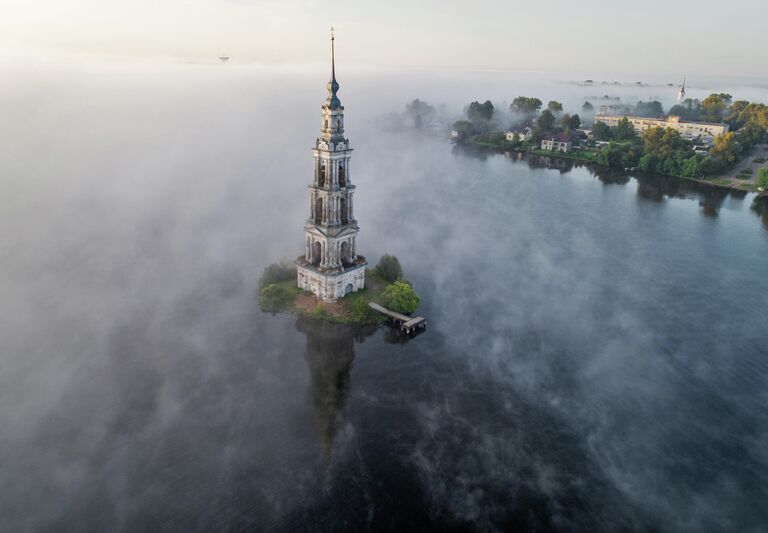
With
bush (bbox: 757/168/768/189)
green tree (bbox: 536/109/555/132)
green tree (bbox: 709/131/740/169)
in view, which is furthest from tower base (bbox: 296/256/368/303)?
green tree (bbox: 536/109/555/132)

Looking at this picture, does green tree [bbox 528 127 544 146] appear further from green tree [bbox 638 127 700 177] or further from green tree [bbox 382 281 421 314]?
green tree [bbox 382 281 421 314]

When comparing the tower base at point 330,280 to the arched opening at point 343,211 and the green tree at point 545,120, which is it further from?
the green tree at point 545,120

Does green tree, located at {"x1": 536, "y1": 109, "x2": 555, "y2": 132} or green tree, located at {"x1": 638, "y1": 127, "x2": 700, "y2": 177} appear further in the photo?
green tree, located at {"x1": 536, "y1": 109, "x2": 555, "y2": 132}

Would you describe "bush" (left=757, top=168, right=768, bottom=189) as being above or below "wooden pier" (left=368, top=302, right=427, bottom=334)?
above

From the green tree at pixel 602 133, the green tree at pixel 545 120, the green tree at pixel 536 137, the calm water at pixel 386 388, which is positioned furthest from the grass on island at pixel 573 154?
the calm water at pixel 386 388

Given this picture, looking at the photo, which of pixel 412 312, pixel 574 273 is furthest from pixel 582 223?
pixel 412 312

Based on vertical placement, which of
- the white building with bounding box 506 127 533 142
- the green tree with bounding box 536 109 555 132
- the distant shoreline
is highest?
the green tree with bounding box 536 109 555 132
